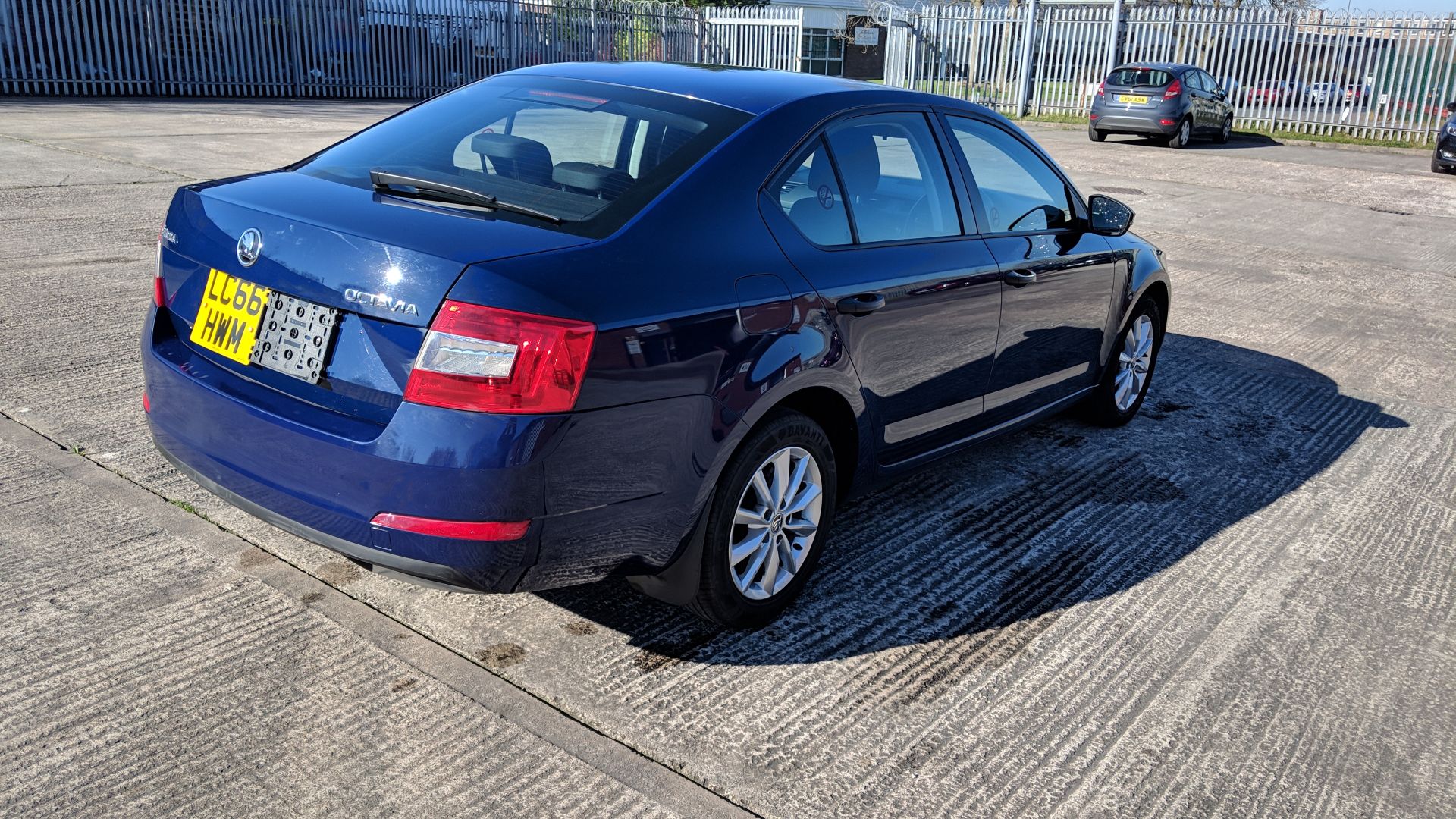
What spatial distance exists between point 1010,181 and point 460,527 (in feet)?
9.30

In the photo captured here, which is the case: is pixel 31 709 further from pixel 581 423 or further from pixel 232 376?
pixel 581 423

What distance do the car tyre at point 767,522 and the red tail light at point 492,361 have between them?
2.36 ft

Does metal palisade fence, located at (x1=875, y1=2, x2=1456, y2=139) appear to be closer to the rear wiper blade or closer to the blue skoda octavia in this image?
the blue skoda octavia

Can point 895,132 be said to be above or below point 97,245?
above

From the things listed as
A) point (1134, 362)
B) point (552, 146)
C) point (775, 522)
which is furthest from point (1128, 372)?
point (552, 146)

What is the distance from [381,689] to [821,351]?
1.52 metres

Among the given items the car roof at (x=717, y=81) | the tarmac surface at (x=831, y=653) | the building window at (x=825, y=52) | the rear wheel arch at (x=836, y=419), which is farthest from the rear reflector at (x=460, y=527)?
the building window at (x=825, y=52)

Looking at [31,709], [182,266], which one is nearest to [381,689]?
[31,709]

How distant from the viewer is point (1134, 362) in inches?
223

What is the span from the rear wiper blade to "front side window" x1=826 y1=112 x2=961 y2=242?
3.59ft

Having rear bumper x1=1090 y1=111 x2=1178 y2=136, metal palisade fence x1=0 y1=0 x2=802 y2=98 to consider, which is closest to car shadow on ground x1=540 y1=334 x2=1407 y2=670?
rear bumper x1=1090 y1=111 x2=1178 y2=136

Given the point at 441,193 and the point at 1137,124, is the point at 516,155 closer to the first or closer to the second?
the point at 441,193

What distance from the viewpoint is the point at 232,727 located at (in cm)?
291

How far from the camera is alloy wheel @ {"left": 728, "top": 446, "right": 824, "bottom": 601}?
134 inches
